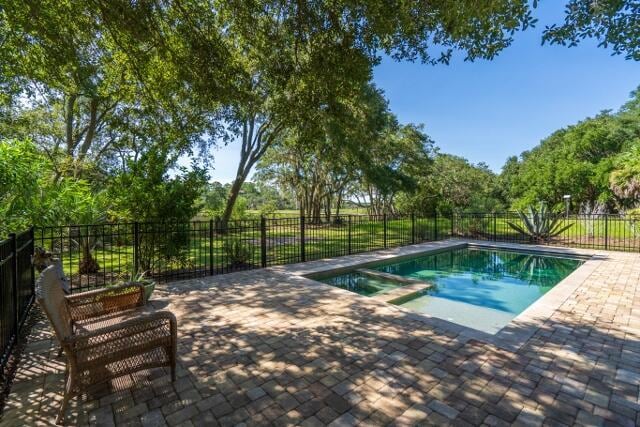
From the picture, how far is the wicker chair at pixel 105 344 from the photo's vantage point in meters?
2.26

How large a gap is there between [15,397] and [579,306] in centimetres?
709

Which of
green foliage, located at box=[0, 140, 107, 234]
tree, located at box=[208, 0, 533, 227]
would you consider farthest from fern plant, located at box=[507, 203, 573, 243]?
green foliage, located at box=[0, 140, 107, 234]

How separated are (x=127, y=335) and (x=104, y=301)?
132 cm

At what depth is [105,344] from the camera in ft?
7.96

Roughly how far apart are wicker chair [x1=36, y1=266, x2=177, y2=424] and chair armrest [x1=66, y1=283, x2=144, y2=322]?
221 millimetres

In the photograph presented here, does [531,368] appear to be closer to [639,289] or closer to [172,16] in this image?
[639,289]

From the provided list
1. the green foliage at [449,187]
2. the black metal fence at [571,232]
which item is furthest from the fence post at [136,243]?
the green foliage at [449,187]

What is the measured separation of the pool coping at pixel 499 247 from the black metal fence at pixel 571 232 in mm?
1327

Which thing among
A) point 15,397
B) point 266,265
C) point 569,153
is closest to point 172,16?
point 266,265

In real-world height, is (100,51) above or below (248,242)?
above

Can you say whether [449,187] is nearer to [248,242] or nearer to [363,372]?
[248,242]

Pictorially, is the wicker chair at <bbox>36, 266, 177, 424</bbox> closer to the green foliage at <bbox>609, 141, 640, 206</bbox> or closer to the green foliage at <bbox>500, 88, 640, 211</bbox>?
the green foliage at <bbox>609, 141, 640, 206</bbox>

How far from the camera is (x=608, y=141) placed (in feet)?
100

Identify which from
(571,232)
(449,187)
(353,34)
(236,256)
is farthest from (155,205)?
(449,187)
